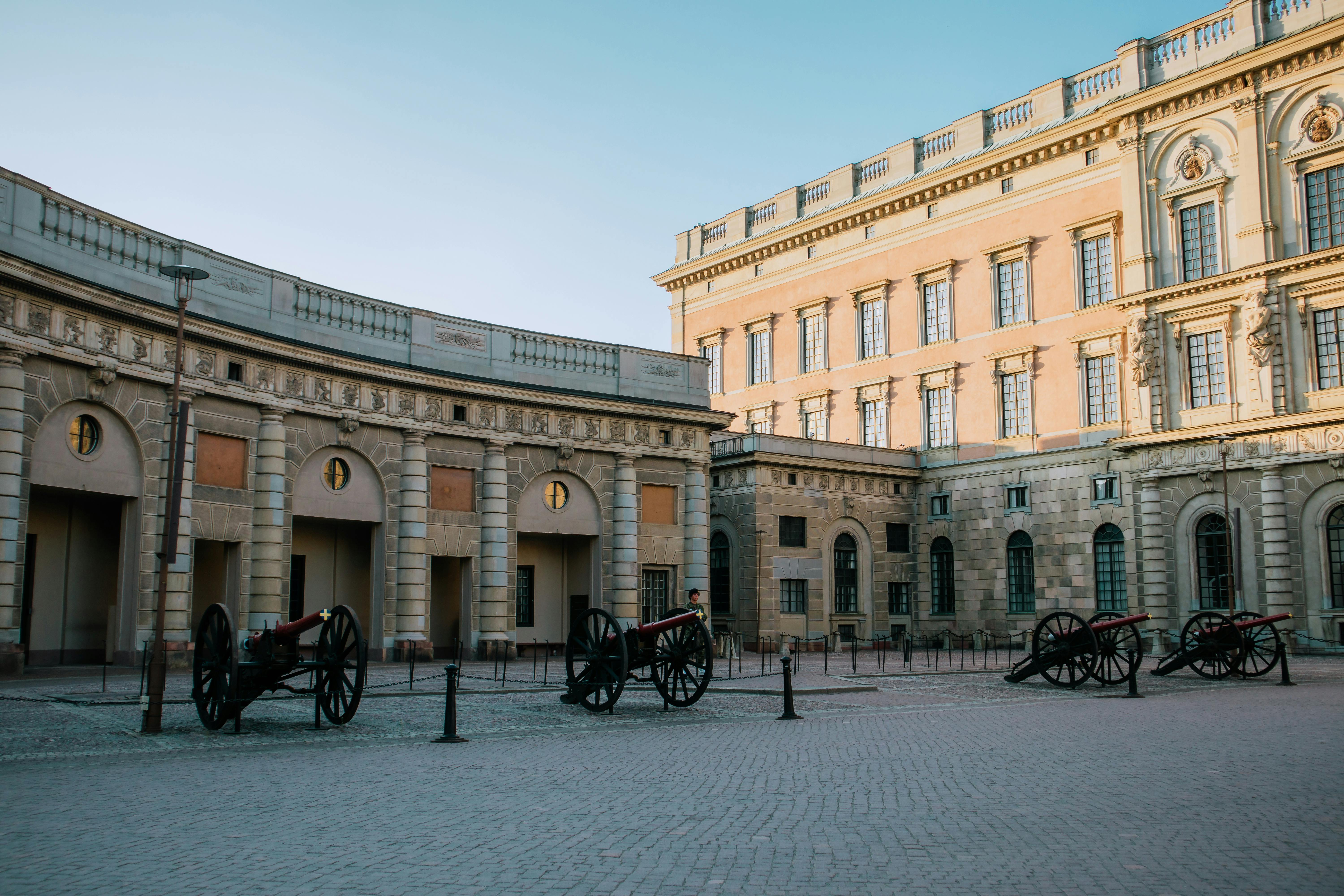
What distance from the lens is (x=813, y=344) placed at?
163 ft

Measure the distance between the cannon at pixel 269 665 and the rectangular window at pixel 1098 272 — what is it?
32557mm

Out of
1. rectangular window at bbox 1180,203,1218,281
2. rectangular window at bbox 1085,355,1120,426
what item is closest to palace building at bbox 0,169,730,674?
rectangular window at bbox 1085,355,1120,426

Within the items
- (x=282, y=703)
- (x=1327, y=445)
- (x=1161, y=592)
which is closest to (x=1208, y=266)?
(x=1327, y=445)

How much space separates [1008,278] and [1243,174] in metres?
9.41

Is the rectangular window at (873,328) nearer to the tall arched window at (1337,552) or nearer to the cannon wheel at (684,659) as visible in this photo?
the tall arched window at (1337,552)

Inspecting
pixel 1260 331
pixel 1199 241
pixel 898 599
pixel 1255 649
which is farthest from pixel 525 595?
pixel 1199 241

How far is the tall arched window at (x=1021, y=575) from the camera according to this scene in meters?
41.1

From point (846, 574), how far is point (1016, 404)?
913 centimetres

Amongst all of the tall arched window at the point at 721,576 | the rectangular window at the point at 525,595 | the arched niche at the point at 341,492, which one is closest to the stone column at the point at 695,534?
the rectangular window at the point at 525,595

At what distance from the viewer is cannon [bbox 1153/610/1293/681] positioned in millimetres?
23688

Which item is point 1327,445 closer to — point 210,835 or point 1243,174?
point 1243,174

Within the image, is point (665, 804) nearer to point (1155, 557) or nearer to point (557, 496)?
point (557, 496)

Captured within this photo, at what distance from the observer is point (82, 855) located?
23.3ft

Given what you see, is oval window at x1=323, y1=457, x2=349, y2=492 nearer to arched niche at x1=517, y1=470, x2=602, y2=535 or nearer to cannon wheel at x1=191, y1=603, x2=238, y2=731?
arched niche at x1=517, y1=470, x2=602, y2=535
